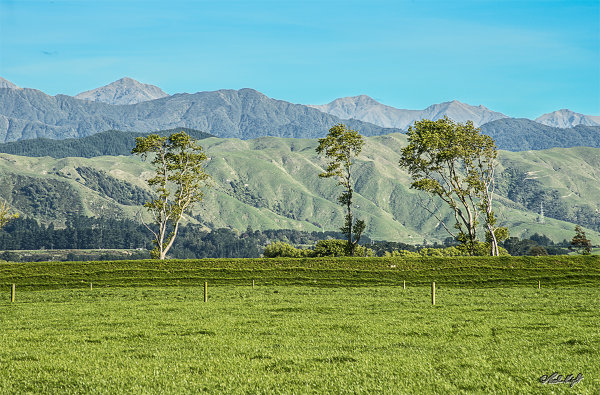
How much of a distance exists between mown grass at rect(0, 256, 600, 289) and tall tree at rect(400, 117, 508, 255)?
14.8 m

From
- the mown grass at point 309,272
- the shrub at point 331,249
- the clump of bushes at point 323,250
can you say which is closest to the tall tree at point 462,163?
the mown grass at point 309,272

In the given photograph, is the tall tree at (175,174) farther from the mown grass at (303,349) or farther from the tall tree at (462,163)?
the mown grass at (303,349)

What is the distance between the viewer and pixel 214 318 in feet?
113

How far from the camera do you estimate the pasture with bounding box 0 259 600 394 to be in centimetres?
1788

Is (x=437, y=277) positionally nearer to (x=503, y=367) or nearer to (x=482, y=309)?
(x=482, y=309)

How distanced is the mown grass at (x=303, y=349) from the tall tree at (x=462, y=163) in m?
55.8

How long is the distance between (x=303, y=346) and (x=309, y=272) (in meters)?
57.6

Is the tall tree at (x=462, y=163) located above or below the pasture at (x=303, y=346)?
above

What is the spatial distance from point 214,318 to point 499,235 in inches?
3029

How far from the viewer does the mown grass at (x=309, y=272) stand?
77.1 metres

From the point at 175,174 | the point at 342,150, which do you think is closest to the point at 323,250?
the point at 342,150

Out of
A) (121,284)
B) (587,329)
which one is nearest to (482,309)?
(587,329)

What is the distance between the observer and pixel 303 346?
80.8 ft

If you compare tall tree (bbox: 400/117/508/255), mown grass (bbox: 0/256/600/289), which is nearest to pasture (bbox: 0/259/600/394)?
mown grass (bbox: 0/256/600/289)
